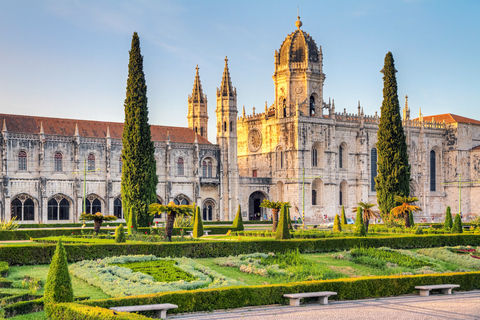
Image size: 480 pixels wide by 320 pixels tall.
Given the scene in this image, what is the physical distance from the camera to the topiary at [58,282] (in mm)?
14406

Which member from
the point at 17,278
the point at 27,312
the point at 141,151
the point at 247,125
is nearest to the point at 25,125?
the point at 141,151

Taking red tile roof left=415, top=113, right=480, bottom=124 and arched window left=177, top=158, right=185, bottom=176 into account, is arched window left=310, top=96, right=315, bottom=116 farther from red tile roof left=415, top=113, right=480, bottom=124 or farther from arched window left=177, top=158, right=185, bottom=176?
red tile roof left=415, top=113, right=480, bottom=124

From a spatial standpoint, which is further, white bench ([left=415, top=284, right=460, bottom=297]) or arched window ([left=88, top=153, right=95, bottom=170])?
arched window ([left=88, top=153, right=95, bottom=170])

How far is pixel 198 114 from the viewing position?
215ft

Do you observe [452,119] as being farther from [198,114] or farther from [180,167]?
[180,167]

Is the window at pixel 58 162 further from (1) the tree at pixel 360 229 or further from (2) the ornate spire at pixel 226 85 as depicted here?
(1) the tree at pixel 360 229

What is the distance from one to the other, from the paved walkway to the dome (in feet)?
167

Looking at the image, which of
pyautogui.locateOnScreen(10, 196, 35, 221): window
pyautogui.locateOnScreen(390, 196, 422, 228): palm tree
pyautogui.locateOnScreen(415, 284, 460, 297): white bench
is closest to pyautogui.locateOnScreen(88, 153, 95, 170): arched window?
pyautogui.locateOnScreen(10, 196, 35, 221): window

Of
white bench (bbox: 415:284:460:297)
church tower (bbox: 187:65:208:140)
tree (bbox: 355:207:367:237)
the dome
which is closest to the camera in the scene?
white bench (bbox: 415:284:460:297)

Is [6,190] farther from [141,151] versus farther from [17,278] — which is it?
[17,278]

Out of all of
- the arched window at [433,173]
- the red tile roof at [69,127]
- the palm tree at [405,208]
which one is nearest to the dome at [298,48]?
the red tile roof at [69,127]

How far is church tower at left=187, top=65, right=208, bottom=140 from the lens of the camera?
215ft

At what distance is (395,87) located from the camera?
48.6 meters

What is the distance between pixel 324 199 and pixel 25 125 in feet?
104
